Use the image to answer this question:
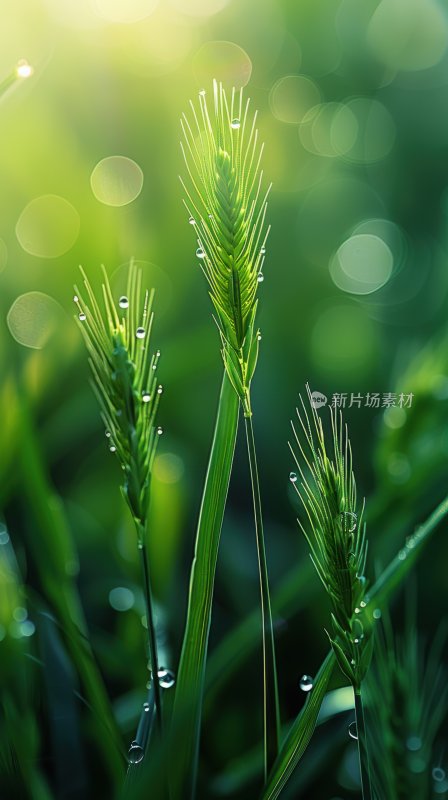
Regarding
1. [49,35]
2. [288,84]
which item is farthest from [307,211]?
[49,35]

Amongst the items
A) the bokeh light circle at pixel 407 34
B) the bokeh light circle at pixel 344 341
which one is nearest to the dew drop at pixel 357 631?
the bokeh light circle at pixel 344 341

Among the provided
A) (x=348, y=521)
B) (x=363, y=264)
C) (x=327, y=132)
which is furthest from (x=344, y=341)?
(x=348, y=521)

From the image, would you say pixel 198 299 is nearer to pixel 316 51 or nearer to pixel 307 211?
pixel 307 211

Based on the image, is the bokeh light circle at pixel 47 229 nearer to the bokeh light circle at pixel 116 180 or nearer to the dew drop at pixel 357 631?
the bokeh light circle at pixel 116 180

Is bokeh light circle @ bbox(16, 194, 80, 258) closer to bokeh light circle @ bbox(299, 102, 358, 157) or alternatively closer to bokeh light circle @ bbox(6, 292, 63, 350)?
bokeh light circle @ bbox(6, 292, 63, 350)

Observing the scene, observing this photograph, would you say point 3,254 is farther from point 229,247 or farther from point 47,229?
point 229,247

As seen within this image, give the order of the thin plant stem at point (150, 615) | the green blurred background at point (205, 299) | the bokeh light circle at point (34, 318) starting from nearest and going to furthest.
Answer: the thin plant stem at point (150, 615)
the green blurred background at point (205, 299)
the bokeh light circle at point (34, 318)

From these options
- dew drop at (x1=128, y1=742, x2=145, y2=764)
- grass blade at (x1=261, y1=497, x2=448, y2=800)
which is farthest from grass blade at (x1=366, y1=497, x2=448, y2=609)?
dew drop at (x1=128, y1=742, x2=145, y2=764)
